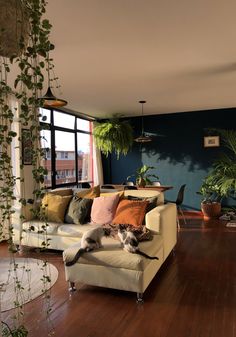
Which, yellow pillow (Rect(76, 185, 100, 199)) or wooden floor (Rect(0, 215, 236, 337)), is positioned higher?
yellow pillow (Rect(76, 185, 100, 199))

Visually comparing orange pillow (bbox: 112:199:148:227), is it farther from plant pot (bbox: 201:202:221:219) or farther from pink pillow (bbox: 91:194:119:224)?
plant pot (bbox: 201:202:221:219)

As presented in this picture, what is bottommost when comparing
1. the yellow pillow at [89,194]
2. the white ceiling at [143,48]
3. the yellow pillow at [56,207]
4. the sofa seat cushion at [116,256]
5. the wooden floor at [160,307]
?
the wooden floor at [160,307]

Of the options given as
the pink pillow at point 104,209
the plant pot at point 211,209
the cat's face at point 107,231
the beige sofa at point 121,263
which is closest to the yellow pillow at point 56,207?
the pink pillow at point 104,209

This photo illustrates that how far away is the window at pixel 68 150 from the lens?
5887 millimetres

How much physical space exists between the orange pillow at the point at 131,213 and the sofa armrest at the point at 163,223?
16 cm

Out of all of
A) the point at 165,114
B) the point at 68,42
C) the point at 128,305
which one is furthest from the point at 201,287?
the point at 165,114

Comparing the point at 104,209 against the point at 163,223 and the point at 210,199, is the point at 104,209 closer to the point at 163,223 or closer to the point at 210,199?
the point at 163,223

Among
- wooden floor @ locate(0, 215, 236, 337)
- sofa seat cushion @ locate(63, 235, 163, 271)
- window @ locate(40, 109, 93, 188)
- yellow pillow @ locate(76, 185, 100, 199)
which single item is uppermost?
window @ locate(40, 109, 93, 188)

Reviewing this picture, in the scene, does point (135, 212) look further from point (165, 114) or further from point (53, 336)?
point (165, 114)

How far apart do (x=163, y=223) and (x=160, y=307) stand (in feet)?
3.30

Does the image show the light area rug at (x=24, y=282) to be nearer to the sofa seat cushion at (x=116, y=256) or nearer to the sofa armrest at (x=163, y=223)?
the sofa seat cushion at (x=116, y=256)

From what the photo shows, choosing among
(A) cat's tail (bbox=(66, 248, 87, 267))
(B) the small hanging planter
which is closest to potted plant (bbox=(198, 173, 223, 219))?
(A) cat's tail (bbox=(66, 248, 87, 267))

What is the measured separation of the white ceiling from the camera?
2.25 meters

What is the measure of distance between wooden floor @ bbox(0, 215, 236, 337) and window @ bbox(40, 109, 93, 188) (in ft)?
8.98
